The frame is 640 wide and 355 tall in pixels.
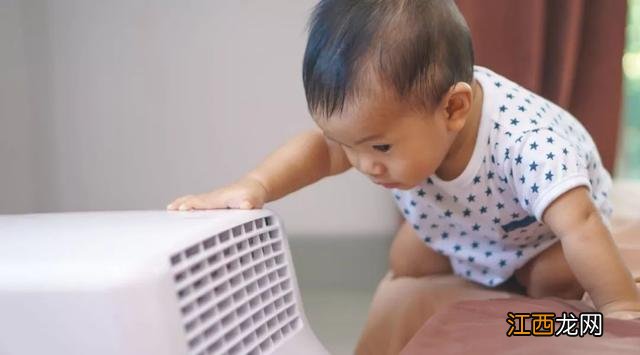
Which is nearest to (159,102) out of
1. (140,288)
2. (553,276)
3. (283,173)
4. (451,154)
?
(283,173)

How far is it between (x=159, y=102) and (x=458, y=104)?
85 centimetres

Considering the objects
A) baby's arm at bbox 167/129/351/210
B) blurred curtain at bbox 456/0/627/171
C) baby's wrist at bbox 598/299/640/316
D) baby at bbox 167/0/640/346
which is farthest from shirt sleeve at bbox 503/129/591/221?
blurred curtain at bbox 456/0/627/171

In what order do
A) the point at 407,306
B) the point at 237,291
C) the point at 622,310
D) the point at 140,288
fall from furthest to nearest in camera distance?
the point at 407,306, the point at 622,310, the point at 237,291, the point at 140,288

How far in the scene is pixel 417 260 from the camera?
3.66 ft

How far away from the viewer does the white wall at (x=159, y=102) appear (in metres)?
1.45

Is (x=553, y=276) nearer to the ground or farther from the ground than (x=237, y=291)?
nearer to the ground

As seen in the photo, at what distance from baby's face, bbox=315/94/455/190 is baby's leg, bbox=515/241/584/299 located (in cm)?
23

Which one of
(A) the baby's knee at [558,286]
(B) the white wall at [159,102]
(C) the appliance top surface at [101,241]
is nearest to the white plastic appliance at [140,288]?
(C) the appliance top surface at [101,241]

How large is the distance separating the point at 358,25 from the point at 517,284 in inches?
19.6

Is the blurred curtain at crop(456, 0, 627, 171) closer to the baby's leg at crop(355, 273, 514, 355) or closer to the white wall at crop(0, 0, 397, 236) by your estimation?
the white wall at crop(0, 0, 397, 236)

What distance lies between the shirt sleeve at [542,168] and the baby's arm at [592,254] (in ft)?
0.04

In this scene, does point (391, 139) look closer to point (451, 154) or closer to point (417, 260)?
point (451, 154)

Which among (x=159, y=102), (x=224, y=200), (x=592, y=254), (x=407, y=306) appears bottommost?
(x=407, y=306)

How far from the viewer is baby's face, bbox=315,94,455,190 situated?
742mm
